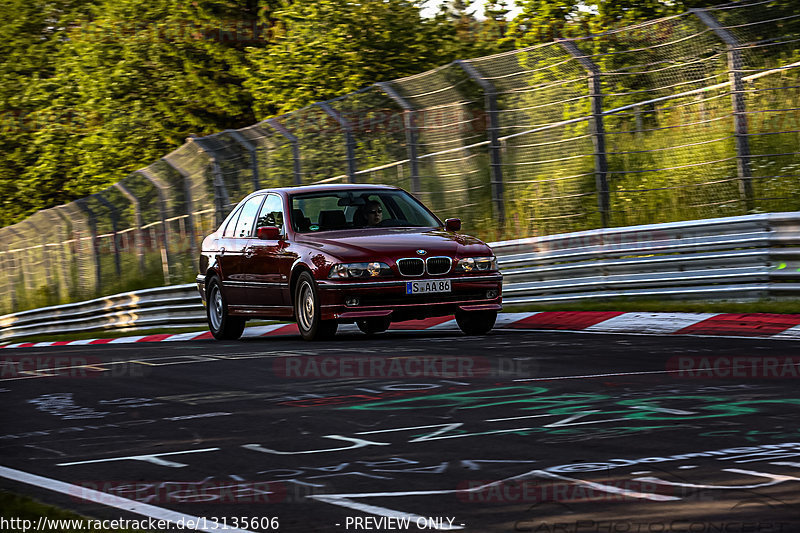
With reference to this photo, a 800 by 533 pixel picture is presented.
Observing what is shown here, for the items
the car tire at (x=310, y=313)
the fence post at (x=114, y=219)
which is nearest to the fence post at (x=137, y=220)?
the fence post at (x=114, y=219)

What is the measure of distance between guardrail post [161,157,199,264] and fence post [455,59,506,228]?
7623 mm

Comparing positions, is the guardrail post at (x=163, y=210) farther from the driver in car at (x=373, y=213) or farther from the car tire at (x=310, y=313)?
the car tire at (x=310, y=313)

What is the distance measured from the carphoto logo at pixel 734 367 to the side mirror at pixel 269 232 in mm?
5189

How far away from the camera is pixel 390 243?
1241cm

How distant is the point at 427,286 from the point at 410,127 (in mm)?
6018

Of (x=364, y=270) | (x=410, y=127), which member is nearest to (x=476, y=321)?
(x=364, y=270)

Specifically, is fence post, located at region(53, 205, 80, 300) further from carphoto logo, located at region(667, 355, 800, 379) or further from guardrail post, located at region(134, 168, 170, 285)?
carphoto logo, located at region(667, 355, 800, 379)

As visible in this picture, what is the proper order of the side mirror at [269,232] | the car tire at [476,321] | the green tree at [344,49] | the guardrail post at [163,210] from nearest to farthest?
the car tire at [476,321]
the side mirror at [269,232]
the guardrail post at [163,210]
the green tree at [344,49]

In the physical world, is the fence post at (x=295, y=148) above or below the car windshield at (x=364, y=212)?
above

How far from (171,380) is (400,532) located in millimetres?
5875

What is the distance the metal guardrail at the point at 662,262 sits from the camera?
1253cm

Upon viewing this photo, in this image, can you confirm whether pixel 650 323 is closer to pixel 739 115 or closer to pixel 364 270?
pixel 364 270

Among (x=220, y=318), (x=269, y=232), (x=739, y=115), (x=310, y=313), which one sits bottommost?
(x=220, y=318)

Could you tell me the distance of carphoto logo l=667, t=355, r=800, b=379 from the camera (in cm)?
814
